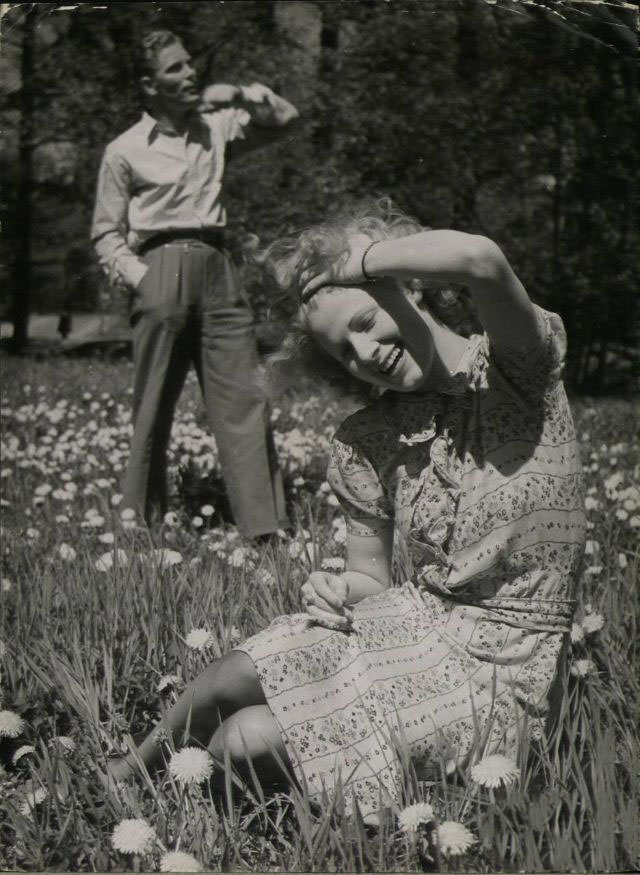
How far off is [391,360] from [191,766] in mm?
680

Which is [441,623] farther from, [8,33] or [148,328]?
[148,328]

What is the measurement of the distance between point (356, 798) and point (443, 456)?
56cm

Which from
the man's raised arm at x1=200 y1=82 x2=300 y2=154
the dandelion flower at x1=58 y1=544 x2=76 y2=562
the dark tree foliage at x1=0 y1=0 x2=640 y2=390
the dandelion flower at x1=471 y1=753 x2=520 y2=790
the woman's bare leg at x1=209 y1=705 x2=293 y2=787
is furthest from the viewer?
the dark tree foliage at x1=0 y1=0 x2=640 y2=390

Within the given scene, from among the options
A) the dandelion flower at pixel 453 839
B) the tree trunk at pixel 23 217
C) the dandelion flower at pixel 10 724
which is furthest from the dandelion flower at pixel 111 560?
the tree trunk at pixel 23 217

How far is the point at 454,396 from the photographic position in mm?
1597

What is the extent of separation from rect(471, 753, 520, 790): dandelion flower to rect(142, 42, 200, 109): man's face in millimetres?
2557

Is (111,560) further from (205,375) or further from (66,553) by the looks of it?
(205,375)

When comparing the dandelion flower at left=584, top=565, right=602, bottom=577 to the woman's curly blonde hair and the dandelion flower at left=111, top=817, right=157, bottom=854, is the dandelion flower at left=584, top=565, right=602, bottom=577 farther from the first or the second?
the dandelion flower at left=111, top=817, right=157, bottom=854

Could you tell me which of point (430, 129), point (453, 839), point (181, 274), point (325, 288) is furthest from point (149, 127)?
point (430, 129)

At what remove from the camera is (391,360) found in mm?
1490

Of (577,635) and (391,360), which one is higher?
(391,360)

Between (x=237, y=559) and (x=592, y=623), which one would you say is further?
(x=237, y=559)

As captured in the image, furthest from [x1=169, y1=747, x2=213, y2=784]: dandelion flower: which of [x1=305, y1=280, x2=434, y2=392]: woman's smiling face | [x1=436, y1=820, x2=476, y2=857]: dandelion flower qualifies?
[x1=305, y1=280, x2=434, y2=392]: woman's smiling face

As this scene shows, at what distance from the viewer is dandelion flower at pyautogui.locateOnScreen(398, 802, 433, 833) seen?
1.25m
